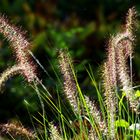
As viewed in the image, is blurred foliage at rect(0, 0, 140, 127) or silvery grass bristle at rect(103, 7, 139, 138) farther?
blurred foliage at rect(0, 0, 140, 127)

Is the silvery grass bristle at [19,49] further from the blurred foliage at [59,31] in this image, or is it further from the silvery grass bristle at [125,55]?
the blurred foliage at [59,31]

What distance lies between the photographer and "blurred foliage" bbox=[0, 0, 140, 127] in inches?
269

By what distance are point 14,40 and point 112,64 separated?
560 millimetres

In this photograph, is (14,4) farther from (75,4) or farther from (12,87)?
(12,87)

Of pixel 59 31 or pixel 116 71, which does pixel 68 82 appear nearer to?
pixel 116 71

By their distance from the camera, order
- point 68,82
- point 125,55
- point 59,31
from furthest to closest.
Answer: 1. point 59,31
2. point 125,55
3. point 68,82

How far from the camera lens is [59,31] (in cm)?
744

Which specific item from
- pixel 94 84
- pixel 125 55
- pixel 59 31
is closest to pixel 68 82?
pixel 94 84

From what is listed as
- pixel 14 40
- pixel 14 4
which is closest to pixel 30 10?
pixel 14 4

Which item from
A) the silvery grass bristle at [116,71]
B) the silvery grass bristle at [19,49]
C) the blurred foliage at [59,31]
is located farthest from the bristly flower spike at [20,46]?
the blurred foliage at [59,31]

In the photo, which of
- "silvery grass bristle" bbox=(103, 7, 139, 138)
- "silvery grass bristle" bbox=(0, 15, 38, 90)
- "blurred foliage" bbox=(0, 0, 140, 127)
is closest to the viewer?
"silvery grass bristle" bbox=(103, 7, 139, 138)

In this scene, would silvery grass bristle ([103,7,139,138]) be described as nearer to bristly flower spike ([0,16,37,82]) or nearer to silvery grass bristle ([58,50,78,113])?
silvery grass bristle ([58,50,78,113])

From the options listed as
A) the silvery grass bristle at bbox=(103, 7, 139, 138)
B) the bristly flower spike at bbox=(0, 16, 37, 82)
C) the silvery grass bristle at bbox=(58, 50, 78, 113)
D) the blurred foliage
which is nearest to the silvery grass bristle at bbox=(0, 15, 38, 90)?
the bristly flower spike at bbox=(0, 16, 37, 82)

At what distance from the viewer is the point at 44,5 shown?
314 inches
